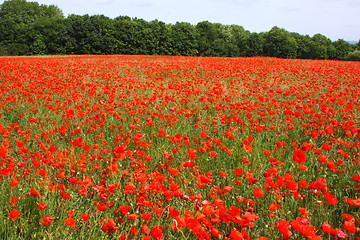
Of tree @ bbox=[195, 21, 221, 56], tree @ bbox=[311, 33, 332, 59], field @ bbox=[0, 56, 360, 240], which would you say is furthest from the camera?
tree @ bbox=[311, 33, 332, 59]

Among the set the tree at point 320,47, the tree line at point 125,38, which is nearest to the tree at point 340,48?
the tree line at point 125,38

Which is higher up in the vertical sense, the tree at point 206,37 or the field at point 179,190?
the tree at point 206,37

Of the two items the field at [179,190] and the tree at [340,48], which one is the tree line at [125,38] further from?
the field at [179,190]

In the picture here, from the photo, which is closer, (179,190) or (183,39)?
(179,190)

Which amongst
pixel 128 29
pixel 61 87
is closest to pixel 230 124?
pixel 61 87

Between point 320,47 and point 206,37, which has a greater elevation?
point 206,37

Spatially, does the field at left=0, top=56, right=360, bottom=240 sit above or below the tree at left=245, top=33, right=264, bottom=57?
below

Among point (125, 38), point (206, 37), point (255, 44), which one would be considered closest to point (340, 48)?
point (255, 44)

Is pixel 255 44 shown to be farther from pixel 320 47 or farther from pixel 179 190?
pixel 179 190

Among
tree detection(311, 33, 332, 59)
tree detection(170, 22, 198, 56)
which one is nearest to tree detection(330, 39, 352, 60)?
tree detection(311, 33, 332, 59)

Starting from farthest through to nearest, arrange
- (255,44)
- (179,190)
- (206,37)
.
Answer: (255,44), (206,37), (179,190)

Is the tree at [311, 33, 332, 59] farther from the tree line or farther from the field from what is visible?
the field

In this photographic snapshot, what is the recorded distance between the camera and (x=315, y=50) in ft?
192

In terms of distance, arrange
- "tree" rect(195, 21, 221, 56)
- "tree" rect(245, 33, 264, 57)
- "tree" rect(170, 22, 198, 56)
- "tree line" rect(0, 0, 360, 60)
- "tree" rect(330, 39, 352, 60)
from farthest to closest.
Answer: "tree" rect(330, 39, 352, 60) → "tree" rect(245, 33, 264, 57) → "tree" rect(195, 21, 221, 56) → "tree" rect(170, 22, 198, 56) → "tree line" rect(0, 0, 360, 60)
